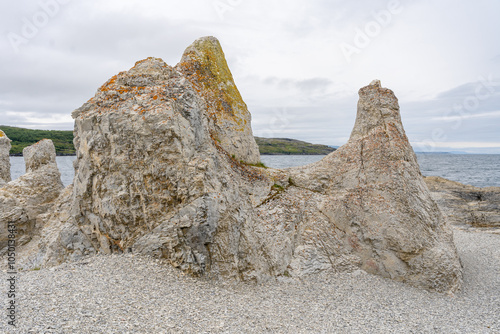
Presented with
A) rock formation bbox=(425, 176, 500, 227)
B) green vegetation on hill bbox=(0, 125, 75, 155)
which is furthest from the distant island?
rock formation bbox=(425, 176, 500, 227)

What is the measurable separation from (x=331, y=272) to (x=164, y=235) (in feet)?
20.5

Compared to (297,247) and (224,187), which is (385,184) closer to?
(297,247)

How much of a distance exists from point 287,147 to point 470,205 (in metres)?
120

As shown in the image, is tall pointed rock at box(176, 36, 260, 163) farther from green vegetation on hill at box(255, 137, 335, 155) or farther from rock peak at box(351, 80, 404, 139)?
green vegetation on hill at box(255, 137, 335, 155)

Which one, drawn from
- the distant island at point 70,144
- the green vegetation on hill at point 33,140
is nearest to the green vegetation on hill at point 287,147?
the distant island at point 70,144

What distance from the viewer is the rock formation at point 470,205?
23.9m

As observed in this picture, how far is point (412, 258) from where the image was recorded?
39.4 feet

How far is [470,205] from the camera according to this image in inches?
1001

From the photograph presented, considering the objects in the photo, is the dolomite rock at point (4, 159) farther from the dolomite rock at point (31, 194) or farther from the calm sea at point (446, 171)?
the calm sea at point (446, 171)

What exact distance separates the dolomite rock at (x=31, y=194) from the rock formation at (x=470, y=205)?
25.7 meters

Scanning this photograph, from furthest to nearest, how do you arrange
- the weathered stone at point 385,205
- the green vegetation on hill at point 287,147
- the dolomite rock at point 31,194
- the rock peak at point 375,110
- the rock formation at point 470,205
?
the green vegetation on hill at point 287,147 → the rock formation at point 470,205 → the dolomite rock at point 31,194 → the rock peak at point 375,110 → the weathered stone at point 385,205

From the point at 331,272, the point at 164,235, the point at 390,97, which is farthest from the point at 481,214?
the point at 164,235

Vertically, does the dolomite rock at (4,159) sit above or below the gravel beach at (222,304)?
above

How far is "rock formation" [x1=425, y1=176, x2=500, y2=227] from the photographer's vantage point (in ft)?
78.3
